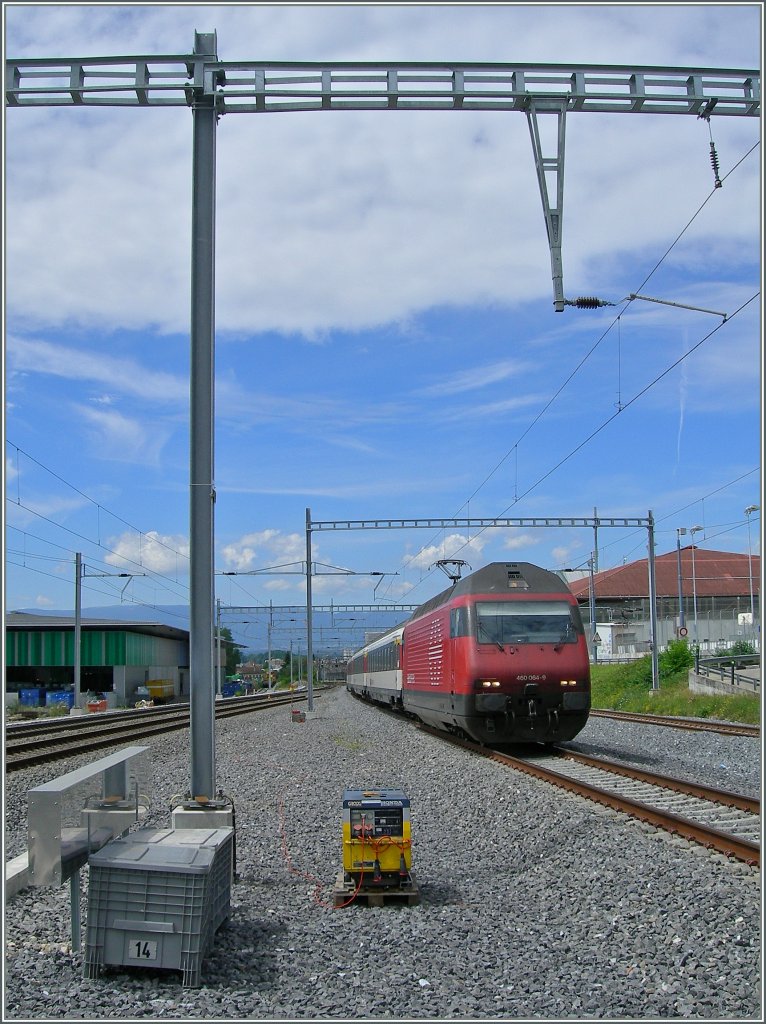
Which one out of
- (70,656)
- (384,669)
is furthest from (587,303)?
(70,656)

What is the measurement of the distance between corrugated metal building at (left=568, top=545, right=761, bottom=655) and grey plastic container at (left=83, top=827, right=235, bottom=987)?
54971 millimetres

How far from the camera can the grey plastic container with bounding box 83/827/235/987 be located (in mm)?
5203

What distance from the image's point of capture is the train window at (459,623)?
→ 15.9m

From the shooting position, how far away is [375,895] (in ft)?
22.4

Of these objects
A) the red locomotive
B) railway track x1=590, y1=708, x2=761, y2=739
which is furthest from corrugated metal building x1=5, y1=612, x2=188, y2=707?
the red locomotive

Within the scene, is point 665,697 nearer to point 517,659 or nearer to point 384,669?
point 384,669

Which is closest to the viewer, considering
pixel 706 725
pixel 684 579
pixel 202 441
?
pixel 202 441

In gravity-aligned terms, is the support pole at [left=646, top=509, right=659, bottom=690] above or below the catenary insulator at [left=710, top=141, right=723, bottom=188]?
below

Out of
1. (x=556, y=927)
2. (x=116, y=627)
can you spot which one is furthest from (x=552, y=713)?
(x=116, y=627)

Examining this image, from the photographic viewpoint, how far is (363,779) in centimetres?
1291

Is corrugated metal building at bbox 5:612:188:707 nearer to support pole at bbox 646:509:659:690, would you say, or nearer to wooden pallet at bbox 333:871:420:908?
support pole at bbox 646:509:659:690

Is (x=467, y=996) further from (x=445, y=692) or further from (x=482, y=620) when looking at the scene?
(x=445, y=692)

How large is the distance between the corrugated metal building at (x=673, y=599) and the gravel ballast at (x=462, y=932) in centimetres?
5071

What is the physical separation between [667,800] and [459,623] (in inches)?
234
